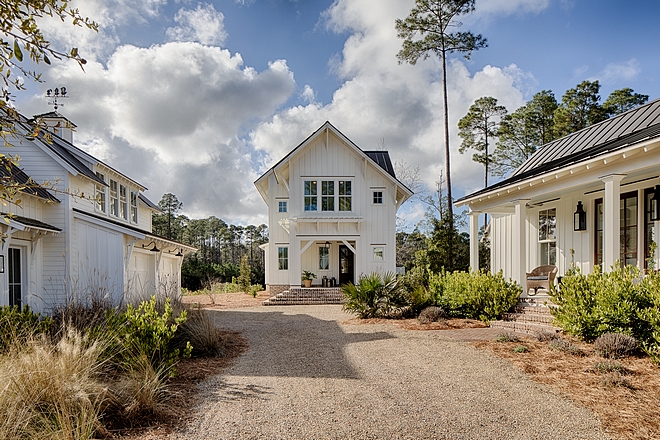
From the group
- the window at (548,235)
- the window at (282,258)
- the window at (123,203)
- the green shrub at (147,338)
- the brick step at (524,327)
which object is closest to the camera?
the green shrub at (147,338)

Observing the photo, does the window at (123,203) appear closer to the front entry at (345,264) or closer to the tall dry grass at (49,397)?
the front entry at (345,264)

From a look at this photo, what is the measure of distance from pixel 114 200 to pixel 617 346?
16.3 m

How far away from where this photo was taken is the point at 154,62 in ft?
40.9

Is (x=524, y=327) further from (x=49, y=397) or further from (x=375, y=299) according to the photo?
(x=49, y=397)

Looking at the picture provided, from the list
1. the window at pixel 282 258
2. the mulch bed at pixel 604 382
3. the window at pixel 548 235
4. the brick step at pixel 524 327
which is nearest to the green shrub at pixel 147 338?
the mulch bed at pixel 604 382

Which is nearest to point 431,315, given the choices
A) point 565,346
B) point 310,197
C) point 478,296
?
point 478,296

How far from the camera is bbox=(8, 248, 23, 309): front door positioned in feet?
35.3

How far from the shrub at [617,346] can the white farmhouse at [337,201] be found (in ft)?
43.2

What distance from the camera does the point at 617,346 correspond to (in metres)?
6.77

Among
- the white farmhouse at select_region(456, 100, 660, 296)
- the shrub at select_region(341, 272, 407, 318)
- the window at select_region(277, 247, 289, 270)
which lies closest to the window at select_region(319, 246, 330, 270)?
the window at select_region(277, 247, 289, 270)

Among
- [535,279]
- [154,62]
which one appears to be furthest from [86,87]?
[535,279]

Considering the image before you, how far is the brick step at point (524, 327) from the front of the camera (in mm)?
8867

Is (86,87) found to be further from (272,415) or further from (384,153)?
(384,153)

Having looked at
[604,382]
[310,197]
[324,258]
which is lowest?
[604,382]
